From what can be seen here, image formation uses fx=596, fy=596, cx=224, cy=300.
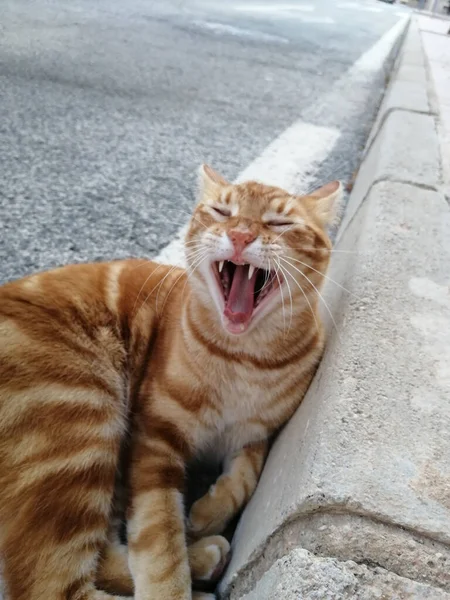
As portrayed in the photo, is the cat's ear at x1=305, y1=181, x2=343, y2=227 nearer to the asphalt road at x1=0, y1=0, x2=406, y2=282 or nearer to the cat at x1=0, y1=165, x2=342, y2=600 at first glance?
the cat at x1=0, y1=165, x2=342, y2=600

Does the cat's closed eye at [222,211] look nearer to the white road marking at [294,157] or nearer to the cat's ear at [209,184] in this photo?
the cat's ear at [209,184]

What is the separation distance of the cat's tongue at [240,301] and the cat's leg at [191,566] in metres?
0.45

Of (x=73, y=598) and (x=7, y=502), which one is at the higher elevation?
(x=7, y=502)

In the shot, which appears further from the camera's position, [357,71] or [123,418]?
[357,71]

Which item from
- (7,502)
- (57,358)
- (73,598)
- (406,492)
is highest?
(406,492)

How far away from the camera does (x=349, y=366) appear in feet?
3.75

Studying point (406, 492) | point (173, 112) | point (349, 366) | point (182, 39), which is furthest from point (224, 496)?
point (182, 39)

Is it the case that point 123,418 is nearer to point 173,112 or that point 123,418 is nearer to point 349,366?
point 349,366

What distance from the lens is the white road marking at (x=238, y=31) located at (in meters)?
6.80

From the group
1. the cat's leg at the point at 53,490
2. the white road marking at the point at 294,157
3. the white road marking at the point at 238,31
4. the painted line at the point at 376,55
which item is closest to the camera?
the cat's leg at the point at 53,490

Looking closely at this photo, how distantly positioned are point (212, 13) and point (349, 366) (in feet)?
26.4

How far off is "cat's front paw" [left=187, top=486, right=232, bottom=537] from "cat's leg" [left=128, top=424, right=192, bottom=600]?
34 mm

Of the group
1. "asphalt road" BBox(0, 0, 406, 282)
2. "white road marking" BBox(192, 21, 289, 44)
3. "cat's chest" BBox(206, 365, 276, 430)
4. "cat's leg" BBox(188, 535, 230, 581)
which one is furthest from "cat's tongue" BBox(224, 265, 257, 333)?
"white road marking" BBox(192, 21, 289, 44)

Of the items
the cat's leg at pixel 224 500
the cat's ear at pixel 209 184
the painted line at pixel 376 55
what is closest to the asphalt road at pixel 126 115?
the painted line at pixel 376 55
